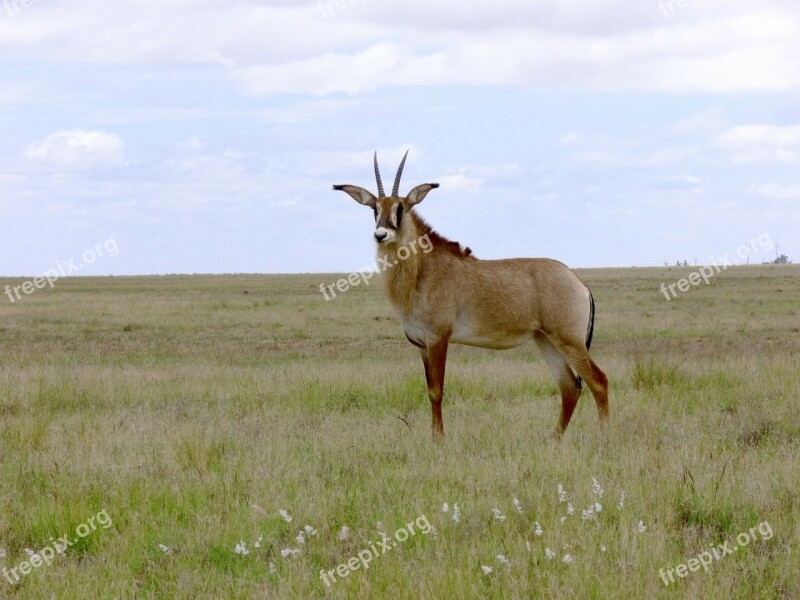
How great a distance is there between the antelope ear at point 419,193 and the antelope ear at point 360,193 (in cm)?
43

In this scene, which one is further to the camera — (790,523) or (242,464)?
(242,464)

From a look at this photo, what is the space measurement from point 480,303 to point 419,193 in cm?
136

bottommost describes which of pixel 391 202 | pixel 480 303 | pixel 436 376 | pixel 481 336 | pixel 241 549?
pixel 241 549

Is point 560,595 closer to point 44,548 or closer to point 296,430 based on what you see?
point 44,548

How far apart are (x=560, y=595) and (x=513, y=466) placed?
104 inches

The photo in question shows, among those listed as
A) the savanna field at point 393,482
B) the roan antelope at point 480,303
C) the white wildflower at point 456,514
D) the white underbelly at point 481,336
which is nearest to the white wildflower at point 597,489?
the savanna field at point 393,482

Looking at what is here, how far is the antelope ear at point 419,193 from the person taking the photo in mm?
9781

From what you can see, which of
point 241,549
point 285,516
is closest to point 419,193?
point 285,516

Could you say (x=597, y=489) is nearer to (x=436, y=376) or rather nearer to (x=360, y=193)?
(x=436, y=376)

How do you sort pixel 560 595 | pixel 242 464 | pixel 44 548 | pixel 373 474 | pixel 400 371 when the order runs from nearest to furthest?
pixel 560 595 → pixel 44 548 → pixel 373 474 → pixel 242 464 → pixel 400 371

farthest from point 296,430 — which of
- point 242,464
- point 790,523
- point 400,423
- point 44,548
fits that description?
point 790,523

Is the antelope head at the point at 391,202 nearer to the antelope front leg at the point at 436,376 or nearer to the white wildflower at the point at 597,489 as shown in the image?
the antelope front leg at the point at 436,376

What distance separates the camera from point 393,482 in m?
7.02

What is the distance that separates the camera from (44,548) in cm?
577
